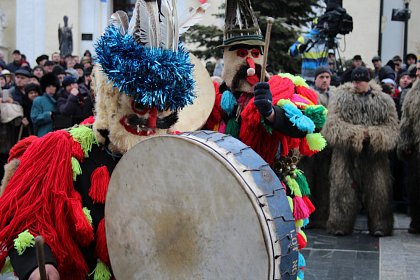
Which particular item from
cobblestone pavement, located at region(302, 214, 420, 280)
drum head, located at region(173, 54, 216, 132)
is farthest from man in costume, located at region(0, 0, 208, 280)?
cobblestone pavement, located at region(302, 214, 420, 280)

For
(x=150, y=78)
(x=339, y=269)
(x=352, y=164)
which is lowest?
(x=339, y=269)

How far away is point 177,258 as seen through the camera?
245 centimetres

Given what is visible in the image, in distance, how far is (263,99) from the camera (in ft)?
12.5

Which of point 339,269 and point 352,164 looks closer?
point 339,269

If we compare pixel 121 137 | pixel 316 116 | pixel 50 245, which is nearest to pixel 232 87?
pixel 316 116

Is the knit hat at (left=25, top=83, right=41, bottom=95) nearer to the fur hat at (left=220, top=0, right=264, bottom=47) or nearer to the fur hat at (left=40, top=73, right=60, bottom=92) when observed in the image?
the fur hat at (left=40, top=73, right=60, bottom=92)

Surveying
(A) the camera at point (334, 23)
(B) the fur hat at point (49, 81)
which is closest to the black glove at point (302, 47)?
(A) the camera at point (334, 23)

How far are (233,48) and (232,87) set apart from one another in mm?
253

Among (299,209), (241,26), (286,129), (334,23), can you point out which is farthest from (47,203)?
(334,23)

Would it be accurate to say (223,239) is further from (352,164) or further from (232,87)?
(352,164)

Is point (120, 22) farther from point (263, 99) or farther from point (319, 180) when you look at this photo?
point (319, 180)

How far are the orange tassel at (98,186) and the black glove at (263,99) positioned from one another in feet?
3.95

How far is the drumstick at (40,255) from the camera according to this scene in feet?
7.18

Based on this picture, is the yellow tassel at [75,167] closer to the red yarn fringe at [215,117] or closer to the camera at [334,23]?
the red yarn fringe at [215,117]
